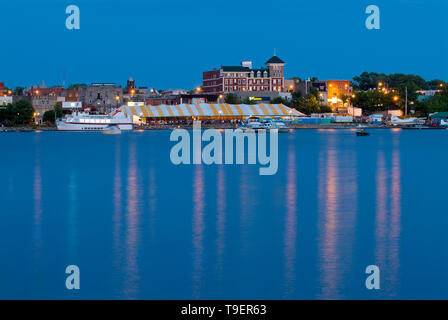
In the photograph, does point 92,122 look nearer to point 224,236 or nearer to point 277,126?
point 277,126

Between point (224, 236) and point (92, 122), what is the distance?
100228 mm

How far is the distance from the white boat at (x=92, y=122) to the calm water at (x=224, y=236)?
7930 centimetres

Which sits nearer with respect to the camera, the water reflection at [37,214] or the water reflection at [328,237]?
the water reflection at [328,237]

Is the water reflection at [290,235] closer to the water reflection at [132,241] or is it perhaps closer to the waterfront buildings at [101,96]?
the water reflection at [132,241]

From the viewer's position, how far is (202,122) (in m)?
119

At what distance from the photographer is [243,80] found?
138000 mm

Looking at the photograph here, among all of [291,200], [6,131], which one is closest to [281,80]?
[6,131]

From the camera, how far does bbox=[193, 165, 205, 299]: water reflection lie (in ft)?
43.1

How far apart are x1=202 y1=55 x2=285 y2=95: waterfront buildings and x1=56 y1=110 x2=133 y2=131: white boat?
29.1 m

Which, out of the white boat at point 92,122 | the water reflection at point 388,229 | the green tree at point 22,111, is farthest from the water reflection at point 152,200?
the green tree at point 22,111

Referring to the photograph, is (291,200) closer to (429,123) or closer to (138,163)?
(138,163)

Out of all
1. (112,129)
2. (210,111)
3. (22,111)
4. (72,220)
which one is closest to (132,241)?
(72,220)

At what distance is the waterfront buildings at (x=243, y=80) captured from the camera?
136625mm

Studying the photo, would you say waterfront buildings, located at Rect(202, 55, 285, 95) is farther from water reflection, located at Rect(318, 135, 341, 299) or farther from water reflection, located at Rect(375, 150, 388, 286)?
water reflection, located at Rect(318, 135, 341, 299)
